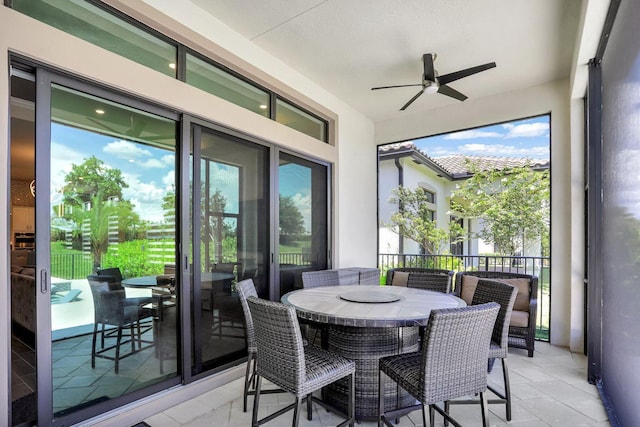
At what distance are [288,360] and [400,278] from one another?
2.80 metres

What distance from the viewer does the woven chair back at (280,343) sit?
6.07 ft

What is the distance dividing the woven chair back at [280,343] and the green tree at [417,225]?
→ 190 inches

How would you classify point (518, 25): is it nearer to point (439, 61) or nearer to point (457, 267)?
point (439, 61)

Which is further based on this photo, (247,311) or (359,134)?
(359,134)

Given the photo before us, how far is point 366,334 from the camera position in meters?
2.35

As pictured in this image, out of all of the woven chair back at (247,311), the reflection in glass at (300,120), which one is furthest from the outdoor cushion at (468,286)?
the woven chair back at (247,311)

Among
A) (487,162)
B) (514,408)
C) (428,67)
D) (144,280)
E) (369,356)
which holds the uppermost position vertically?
(428,67)

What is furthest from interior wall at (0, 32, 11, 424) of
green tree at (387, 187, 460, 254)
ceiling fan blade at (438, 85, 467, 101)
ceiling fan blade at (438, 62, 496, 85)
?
green tree at (387, 187, 460, 254)

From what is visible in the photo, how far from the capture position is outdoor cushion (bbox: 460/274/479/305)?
165 inches

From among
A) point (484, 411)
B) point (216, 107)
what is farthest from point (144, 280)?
point (484, 411)

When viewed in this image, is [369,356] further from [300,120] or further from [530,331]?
[300,120]

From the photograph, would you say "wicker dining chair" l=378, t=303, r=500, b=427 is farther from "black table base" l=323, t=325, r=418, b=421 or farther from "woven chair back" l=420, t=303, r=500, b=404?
"black table base" l=323, t=325, r=418, b=421

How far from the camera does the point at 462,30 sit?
3084 millimetres

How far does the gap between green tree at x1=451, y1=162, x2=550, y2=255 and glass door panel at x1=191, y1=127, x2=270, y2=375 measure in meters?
4.15
